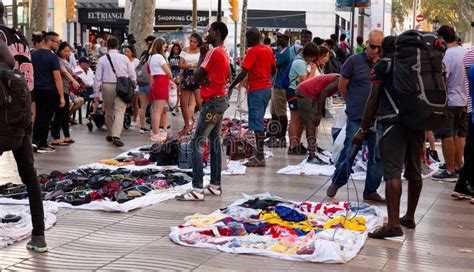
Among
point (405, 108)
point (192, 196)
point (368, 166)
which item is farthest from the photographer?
point (368, 166)

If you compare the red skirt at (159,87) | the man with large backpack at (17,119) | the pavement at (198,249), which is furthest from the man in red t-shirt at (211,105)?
the red skirt at (159,87)

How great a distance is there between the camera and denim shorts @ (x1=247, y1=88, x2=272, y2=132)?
11.6 m

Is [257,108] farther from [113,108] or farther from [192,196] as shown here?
[113,108]

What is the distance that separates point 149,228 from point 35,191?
1439mm

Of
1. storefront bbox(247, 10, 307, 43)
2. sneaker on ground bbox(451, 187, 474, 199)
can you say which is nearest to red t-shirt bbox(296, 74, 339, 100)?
sneaker on ground bbox(451, 187, 474, 199)

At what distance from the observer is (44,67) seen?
1261 centimetres

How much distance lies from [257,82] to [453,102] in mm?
2852

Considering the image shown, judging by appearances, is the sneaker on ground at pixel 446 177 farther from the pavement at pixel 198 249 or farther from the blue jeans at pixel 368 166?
the blue jeans at pixel 368 166

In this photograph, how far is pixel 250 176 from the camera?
→ 425 inches

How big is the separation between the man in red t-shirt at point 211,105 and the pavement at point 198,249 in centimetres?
29

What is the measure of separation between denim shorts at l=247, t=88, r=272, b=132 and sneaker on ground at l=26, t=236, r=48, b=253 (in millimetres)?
5477

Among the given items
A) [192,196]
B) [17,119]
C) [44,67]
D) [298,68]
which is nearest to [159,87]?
[44,67]

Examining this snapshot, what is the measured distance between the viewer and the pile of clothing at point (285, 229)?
6.54 metres

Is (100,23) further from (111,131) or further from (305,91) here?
(305,91)
